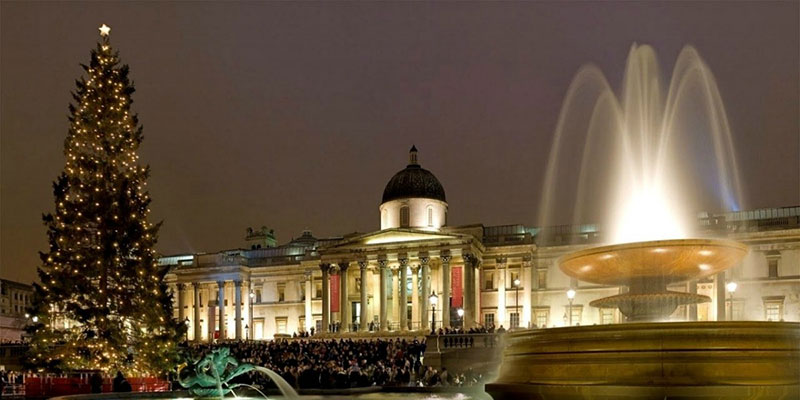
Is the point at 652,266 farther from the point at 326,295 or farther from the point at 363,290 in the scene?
the point at 326,295

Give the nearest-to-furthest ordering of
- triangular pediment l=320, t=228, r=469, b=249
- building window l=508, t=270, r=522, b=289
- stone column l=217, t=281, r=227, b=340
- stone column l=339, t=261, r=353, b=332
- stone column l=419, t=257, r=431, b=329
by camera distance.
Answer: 1. stone column l=419, t=257, r=431, b=329
2. triangular pediment l=320, t=228, r=469, b=249
3. stone column l=339, t=261, r=353, b=332
4. building window l=508, t=270, r=522, b=289
5. stone column l=217, t=281, r=227, b=340

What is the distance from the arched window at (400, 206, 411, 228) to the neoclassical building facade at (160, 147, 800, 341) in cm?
9

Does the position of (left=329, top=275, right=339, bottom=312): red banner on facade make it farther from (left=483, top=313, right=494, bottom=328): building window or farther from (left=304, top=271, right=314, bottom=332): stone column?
(left=483, top=313, right=494, bottom=328): building window

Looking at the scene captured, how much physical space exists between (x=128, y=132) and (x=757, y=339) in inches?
791

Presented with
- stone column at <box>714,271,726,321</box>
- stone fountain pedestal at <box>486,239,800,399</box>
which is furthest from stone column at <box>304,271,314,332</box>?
stone fountain pedestal at <box>486,239,800,399</box>

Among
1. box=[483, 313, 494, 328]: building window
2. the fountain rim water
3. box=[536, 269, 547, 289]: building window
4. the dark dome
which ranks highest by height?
Answer: the dark dome

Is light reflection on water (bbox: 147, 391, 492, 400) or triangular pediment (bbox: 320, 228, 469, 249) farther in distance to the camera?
triangular pediment (bbox: 320, 228, 469, 249)

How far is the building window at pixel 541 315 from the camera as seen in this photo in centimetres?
6131

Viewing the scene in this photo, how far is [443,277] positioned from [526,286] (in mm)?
7647

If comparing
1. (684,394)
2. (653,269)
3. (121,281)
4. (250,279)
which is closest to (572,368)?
(684,394)

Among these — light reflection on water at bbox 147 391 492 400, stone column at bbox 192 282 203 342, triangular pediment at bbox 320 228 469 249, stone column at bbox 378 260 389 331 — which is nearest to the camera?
light reflection on water at bbox 147 391 492 400

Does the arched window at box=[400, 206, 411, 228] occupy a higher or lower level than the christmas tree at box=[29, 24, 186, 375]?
higher

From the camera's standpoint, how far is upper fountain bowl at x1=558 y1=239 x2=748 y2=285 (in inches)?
493

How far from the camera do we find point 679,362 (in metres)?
8.25
